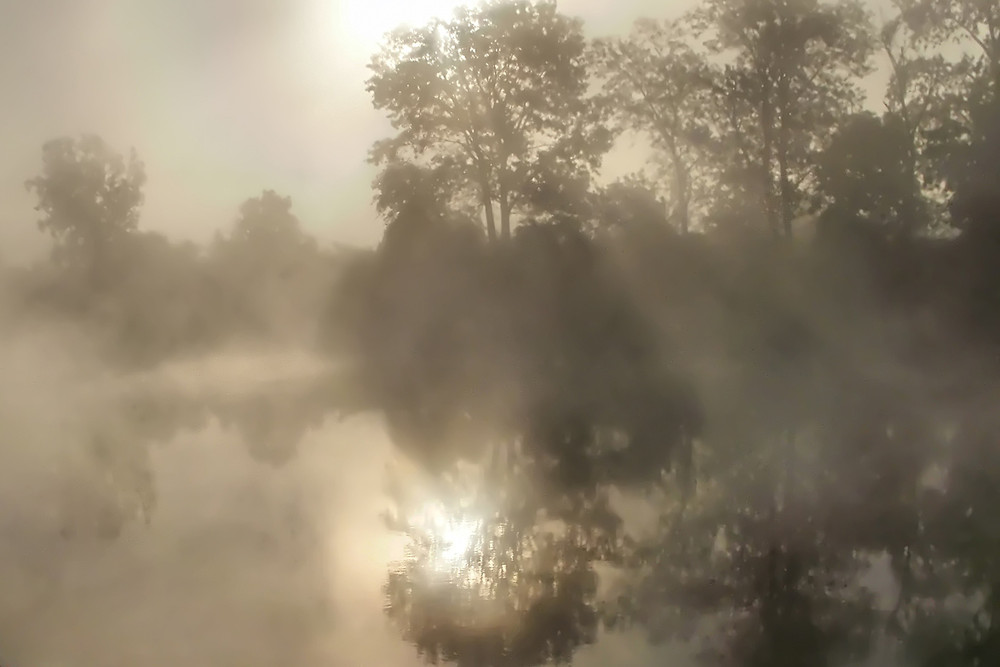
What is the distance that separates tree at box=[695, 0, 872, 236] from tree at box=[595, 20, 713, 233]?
0.16m

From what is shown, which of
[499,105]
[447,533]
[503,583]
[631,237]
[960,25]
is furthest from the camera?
[499,105]

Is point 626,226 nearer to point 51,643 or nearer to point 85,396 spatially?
point 85,396

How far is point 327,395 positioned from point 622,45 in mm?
2632

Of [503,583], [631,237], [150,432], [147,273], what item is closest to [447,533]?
[503,583]

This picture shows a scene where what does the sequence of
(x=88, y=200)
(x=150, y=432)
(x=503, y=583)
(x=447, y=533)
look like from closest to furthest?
(x=503, y=583)
(x=447, y=533)
(x=150, y=432)
(x=88, y=200)

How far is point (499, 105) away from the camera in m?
5.14

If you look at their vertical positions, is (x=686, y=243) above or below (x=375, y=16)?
below

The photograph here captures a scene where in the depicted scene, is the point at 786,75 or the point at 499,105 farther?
the point at 499,105

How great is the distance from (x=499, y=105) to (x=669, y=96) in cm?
100

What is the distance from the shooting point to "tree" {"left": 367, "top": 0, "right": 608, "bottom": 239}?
5070 millimetres

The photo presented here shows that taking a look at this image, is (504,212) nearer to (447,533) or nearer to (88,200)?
(88,200)

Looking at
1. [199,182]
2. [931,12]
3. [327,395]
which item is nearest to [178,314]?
[199,182]

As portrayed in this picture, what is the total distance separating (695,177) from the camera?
16.5ft

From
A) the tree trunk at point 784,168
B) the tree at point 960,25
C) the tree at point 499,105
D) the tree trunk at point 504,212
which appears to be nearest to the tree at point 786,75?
the tree trunk at point 784,168
